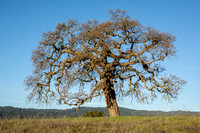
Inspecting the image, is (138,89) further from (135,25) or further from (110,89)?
(135,25)

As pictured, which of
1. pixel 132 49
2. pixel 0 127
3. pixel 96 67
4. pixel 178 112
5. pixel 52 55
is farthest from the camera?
pixel 52 55

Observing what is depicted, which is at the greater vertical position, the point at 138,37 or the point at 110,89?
the point at 138,37

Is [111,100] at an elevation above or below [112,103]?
above

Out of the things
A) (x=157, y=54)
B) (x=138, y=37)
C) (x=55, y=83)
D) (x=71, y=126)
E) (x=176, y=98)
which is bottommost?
(x=71, y=126)

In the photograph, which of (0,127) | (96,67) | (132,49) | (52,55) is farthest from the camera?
(52,55)

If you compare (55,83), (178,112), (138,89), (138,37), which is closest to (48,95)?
(55,83)

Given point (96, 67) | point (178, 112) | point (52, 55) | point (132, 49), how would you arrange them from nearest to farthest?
point (178, 112)
point (96, 67)
point (132, 49)
point (52, 55)

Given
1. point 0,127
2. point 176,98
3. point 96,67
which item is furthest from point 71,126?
point 176,98

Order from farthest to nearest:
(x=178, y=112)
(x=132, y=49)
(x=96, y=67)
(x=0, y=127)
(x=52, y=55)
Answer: (x=52, y=55) < (x=132, y=49) < (x=96, y=67) < (x=178, y=112) < (x=0, y=127)

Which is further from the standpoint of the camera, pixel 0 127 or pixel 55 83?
pixel 55 83

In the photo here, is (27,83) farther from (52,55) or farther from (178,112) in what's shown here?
(178,112)

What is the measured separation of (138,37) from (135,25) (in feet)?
3.94

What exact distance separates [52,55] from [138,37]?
29.5ft

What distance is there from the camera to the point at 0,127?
10.6 meters
